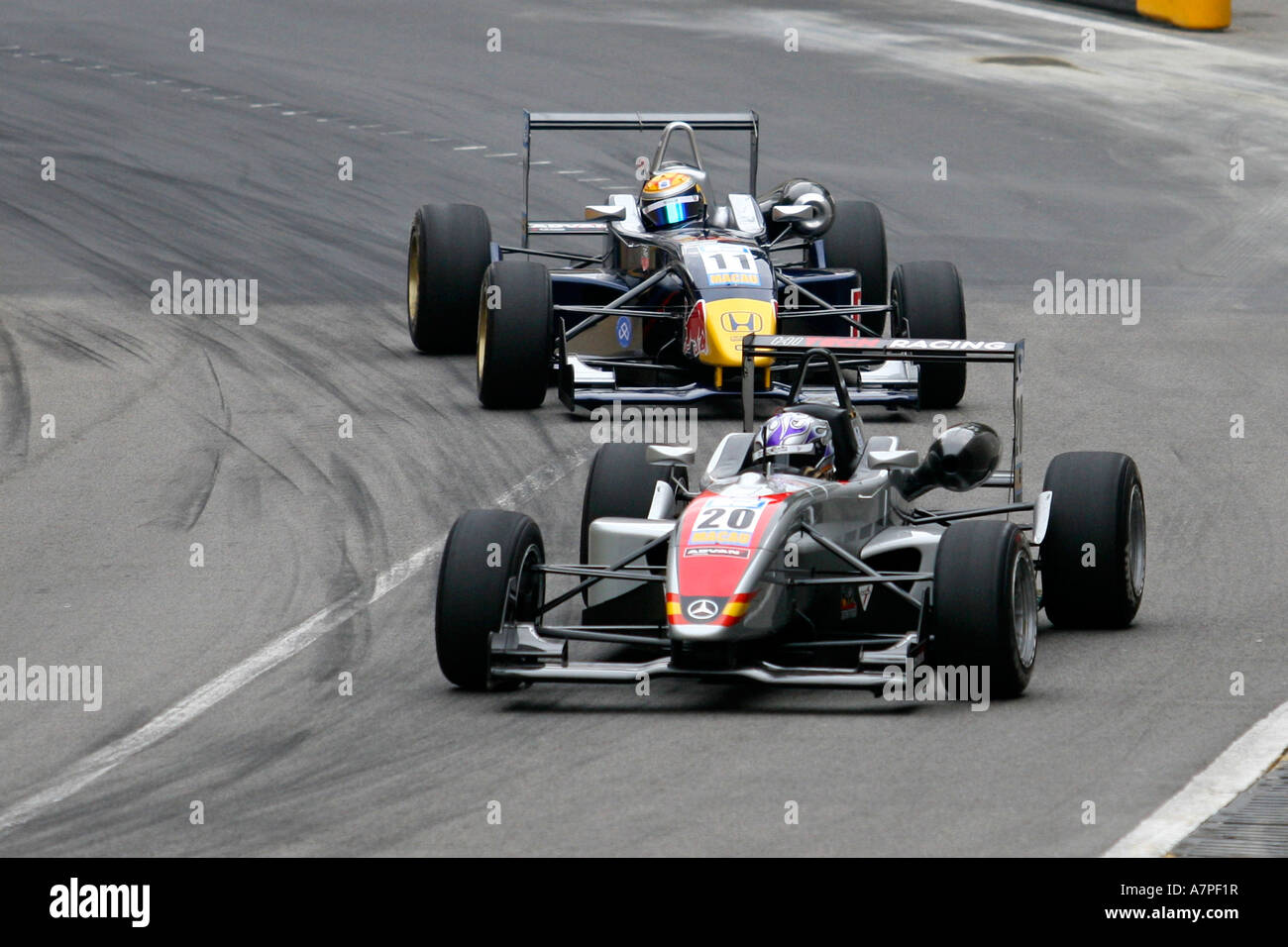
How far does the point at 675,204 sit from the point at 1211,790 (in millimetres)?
9117

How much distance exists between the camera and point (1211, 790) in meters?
9.20

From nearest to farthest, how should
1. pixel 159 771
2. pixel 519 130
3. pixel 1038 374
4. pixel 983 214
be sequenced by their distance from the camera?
pixel 159 771
pixel 1038 374
pixel 983 214
pixel 519 130

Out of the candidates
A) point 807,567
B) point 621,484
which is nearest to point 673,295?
point 621,484

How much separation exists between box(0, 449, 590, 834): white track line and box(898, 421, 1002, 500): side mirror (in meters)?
2.88

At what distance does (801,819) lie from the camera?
8.95 meters

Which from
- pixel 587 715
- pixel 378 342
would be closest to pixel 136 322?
pixel 378 342

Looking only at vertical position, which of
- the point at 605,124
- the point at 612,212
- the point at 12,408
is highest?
the point at 605,124

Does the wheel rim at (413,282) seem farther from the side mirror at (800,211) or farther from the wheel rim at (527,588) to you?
the wheel rim at (527,588)

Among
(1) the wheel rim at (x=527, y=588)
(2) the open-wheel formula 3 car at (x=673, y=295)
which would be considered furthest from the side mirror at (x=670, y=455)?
(2) the open-wheel formula 3 car at (x=673, y=295)

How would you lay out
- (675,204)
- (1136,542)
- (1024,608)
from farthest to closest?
(675,204), (1136,542), (1024,608)

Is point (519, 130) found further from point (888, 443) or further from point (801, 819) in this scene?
point (801, 819)

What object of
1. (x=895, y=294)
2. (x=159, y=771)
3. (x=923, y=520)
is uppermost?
(x=895, y=294)

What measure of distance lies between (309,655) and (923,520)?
308cm

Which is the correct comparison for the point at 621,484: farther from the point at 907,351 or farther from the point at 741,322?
the point at 741,322
